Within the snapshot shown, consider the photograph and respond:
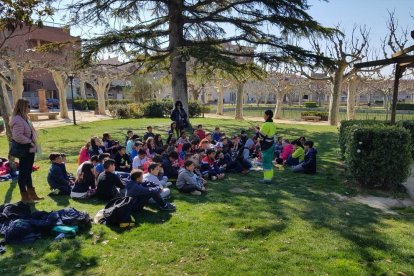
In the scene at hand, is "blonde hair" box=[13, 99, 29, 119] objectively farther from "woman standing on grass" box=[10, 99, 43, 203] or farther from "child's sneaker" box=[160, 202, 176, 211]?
"child's sneaker" box=[160, 202, 176, 211]

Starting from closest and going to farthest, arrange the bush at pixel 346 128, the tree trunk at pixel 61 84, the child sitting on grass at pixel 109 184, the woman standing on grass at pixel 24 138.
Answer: the woman standing on grass at pixel 24 138, the child sitting on grass at pixel 109 184, the bush at pixel 346 128, the tree trunk at pixel 61 84

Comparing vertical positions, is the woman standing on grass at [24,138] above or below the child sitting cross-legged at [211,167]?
above

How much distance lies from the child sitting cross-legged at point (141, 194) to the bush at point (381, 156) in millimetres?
4263

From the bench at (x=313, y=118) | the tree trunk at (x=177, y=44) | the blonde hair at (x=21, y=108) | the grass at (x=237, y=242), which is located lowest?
the grass at (x=237, y=242)

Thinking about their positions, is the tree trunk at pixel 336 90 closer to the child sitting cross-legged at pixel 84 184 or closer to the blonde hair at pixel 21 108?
the child sitting cross-legged at pixel 84 184

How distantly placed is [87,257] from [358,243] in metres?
3.53

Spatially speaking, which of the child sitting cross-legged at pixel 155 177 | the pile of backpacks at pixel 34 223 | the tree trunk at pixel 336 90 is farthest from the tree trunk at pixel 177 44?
the tree trunk at pixel 336 90

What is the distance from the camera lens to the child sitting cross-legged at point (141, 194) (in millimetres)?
6020

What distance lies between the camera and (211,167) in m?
9.02

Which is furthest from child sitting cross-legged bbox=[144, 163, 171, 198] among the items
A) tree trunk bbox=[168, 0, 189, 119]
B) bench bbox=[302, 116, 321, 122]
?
bench bbox=[302, 116, 321, 122]

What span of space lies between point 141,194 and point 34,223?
165cm

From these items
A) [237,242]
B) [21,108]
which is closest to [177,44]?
[21,108]

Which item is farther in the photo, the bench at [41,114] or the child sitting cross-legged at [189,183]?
the bench at [41,114]

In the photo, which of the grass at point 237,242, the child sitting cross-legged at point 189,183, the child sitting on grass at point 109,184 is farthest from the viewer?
the child sitting cross-legged at point 189,183
